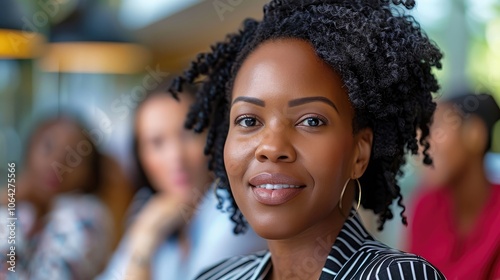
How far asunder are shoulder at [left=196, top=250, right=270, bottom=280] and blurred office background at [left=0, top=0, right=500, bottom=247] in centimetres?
134

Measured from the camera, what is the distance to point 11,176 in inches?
119

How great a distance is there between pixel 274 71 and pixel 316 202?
0.85ft

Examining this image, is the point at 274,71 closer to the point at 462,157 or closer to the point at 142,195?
the point at 462,157

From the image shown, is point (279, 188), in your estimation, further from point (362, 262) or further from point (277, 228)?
point (362, 262)

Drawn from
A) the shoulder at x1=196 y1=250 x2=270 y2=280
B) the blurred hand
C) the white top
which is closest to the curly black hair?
the shoulder at x1=196 y1=250 x2=270 y2=280

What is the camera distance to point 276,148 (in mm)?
1317

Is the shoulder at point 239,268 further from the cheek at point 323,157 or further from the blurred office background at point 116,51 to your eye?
the blurred office background at point 116,51

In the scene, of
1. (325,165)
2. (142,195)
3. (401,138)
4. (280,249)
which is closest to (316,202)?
(325,165)

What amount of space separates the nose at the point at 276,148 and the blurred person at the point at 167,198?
4.29 ft

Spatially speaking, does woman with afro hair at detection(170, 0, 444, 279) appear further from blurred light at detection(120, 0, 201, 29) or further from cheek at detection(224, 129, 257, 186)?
blurred light at detection(120, 0, 201, 29)

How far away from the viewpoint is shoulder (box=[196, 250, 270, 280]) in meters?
1.61

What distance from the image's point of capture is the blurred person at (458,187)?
2.32 metres

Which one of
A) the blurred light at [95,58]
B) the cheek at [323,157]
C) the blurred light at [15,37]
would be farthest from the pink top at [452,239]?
the blurred light at [15,37]

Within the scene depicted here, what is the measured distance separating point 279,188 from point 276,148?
7 cm
